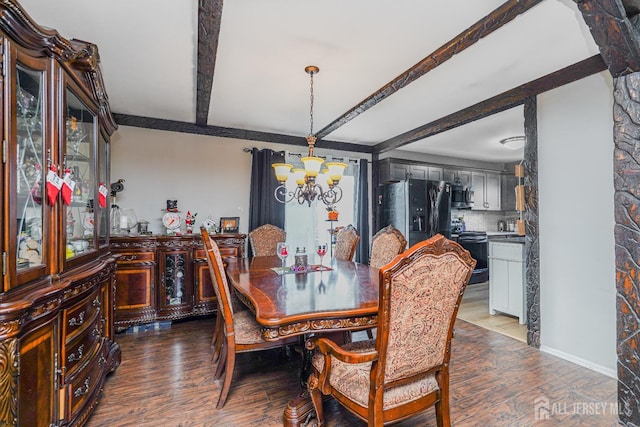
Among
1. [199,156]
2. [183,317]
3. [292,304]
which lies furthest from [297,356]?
[199,156]

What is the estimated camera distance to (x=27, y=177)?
1330 millimetres

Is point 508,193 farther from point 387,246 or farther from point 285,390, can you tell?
point 285,390

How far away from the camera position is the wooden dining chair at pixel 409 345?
122cm

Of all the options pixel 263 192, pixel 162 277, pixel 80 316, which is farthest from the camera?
pixel 263 192

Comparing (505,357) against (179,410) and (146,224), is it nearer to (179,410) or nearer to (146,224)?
(179,410)

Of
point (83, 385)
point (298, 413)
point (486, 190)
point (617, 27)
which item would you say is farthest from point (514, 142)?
point (83, 385)

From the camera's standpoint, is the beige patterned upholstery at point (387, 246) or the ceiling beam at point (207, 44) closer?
the ceiling beam at point (207, 44)

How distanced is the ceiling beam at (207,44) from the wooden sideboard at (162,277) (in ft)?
5.27

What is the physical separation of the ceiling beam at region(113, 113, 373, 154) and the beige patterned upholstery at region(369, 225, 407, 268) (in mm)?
2414

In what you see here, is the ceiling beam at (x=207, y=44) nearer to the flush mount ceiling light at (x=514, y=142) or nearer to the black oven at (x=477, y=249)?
the flush mount ceiling light at (x=514, y=142)

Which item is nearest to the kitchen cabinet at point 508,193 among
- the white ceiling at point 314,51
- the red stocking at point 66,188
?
the white ceiling at point 314,51

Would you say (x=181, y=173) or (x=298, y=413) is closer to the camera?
(x=298, y=413)

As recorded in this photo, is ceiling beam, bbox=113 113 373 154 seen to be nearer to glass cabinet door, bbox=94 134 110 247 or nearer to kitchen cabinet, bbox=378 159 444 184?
kitchen cabinet, bbox=378 159 444 184

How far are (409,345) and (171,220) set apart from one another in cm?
338
